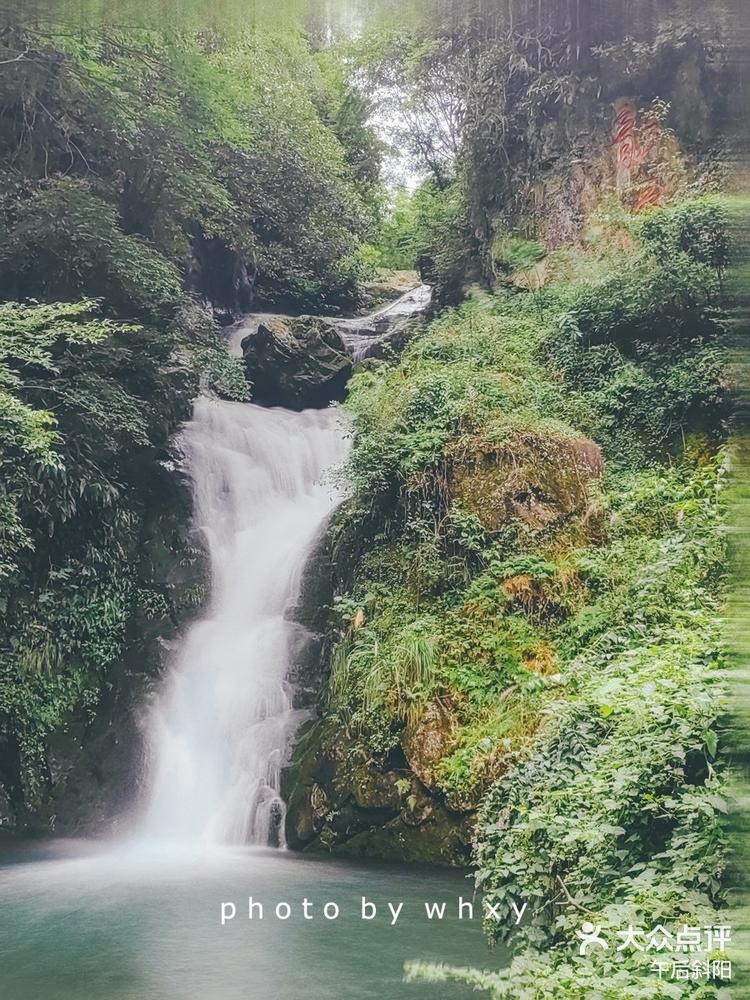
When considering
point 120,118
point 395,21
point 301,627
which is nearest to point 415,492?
point 301,627

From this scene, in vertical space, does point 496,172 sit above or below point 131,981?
above

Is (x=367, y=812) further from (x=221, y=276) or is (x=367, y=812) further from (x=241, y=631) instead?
(x=221, y=276)

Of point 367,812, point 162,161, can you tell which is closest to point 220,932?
point 367,812

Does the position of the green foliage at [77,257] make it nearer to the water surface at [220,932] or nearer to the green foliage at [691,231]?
the green foliage at [691,231]

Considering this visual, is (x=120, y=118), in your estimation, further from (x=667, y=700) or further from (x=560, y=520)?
(x=667, y=700)

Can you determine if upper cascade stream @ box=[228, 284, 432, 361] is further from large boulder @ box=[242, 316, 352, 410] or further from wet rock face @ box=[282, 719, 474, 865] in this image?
wet rock face @ box=[282, 719, 474, 865]

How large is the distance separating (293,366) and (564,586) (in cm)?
620

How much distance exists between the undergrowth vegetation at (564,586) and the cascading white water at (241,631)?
2.68ft

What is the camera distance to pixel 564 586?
19.9 ft

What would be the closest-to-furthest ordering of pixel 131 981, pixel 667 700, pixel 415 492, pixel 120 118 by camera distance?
pixel 667 700, pixel 131 981, pixel 415 492, pixel 120 118

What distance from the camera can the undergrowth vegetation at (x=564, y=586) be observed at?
114 inches

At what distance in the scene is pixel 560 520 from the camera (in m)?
6.48

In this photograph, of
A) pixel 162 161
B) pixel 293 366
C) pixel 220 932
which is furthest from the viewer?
pixel 293 366

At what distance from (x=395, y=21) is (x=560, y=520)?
858 centimetres
